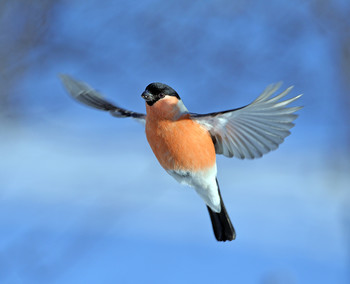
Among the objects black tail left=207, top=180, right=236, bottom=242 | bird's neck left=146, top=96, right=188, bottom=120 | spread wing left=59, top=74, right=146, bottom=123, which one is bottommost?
black tail left=207, top=180, right=236, bottom=242

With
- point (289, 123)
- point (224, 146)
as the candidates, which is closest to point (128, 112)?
point (224, 146)

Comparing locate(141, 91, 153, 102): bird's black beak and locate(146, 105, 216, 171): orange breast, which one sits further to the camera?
locate(146, 105, 216, 171): orange breast

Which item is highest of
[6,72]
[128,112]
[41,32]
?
[41,32]

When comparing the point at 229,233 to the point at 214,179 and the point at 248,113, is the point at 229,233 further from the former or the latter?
the point at 248,113

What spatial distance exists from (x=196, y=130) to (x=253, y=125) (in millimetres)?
105

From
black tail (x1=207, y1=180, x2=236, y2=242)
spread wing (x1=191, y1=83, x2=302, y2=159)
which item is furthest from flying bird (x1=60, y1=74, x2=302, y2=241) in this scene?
black tail (x1=207, y1=180, x2=236, y2=242)

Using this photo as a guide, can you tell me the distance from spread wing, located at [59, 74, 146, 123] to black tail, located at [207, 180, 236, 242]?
29cm

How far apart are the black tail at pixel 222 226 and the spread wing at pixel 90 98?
0.29 metres

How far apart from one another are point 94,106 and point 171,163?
20 cm

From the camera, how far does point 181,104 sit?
0.77 meters

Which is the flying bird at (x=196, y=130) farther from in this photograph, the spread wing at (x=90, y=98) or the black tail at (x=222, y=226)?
the black tail at (x=222, y=226)

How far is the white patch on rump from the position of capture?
0.84 m

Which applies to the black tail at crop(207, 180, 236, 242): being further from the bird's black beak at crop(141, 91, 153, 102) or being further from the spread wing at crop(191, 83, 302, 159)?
the bird's black beak at crop(141, 91, 153, 102)

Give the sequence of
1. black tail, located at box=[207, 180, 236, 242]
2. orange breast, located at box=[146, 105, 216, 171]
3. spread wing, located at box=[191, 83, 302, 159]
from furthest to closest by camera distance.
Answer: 1. black tail, located at box=[207, 180, 236, 242]
2. orange breast, located at box=[146, 105, 216, 171]
3. spread wing, located at box=[191, 83, 302, 159]
